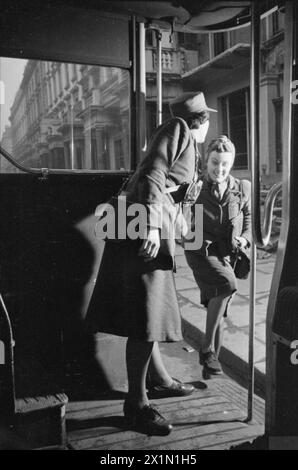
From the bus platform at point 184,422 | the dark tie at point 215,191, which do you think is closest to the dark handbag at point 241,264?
the dark tie at point 215,191

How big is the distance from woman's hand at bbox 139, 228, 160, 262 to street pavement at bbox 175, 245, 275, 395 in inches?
58.3

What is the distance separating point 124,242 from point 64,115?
41.4 inches

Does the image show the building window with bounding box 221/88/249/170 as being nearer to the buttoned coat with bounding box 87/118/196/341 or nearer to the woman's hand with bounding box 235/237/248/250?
the woman's hand with bounding box 235/237/248/250

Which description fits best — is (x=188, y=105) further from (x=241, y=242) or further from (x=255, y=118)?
(x=241, y=242)

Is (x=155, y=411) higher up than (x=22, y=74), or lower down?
lower down

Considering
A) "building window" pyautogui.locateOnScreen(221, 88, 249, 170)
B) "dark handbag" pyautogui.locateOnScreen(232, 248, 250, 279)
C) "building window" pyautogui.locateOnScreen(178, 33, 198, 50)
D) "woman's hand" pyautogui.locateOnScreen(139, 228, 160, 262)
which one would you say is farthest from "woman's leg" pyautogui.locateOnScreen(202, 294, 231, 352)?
"building window" pyautogui.locateOnScreen(178, 33, 198, 50)

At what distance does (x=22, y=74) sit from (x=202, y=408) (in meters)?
2.32

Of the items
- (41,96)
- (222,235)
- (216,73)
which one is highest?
(216,73)

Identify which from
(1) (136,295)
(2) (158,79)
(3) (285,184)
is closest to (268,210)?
(3) (285,184)

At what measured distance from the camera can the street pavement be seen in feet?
11.4

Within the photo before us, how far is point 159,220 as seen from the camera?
2307 mm
